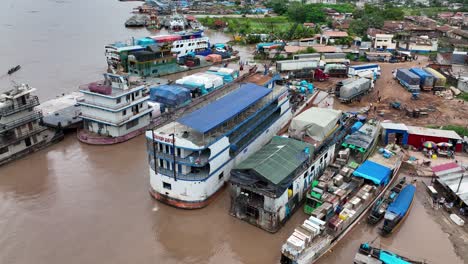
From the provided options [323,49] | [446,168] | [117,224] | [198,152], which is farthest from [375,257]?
[323,49]

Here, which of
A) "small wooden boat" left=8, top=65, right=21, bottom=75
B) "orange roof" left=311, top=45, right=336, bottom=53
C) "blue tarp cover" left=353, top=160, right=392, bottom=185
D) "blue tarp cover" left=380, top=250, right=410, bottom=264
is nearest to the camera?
"blue tarp cover" left=380, top=250, right=410, bottom=264

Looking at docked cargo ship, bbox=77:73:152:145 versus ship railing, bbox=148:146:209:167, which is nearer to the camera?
ship railing, bbox=148:146:209:167

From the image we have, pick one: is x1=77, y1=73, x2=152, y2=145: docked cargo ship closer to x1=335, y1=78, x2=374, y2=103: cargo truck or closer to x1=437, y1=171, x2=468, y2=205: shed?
x1=335, y1=78, x2=374, y2=103: cargo truck

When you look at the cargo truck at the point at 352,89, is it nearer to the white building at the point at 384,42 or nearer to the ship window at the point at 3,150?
the white building at the point at 384,42

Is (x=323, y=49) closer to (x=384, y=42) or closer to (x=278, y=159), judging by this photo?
(x=384, y=42)

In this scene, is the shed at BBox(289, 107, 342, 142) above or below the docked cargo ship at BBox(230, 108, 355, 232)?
above

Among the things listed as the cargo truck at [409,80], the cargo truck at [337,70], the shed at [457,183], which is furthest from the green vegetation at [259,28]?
the shed at [457,183]

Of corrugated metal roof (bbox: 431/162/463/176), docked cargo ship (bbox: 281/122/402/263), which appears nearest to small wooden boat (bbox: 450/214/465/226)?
corrugated metal roof (bbox: 431/162/463/176)
